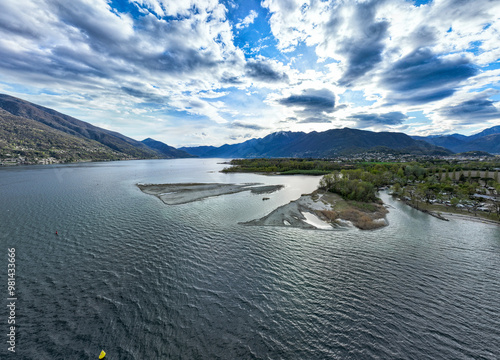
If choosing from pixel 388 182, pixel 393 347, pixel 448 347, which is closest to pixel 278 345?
pixel 393 347

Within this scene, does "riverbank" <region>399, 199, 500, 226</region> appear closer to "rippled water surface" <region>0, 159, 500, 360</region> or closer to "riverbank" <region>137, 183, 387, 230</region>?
"rippled water surface" <region>0, 159, 500, 360</region>

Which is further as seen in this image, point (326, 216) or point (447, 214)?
point (447, 214)

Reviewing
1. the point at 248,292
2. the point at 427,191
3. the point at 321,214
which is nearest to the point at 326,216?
the point at 321,214

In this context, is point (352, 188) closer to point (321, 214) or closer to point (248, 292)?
point (321, 214)

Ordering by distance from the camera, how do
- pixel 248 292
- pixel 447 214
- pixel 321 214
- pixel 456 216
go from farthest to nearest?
pixel 447 214 < pixel 456 216 < pixel 321 214 < pixel 248 292

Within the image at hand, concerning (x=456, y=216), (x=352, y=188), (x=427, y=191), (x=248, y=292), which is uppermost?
(x=427, y=191)

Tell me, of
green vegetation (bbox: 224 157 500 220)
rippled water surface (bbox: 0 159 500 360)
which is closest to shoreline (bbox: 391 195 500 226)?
green vegetation (bbox: 224 157 500 220)

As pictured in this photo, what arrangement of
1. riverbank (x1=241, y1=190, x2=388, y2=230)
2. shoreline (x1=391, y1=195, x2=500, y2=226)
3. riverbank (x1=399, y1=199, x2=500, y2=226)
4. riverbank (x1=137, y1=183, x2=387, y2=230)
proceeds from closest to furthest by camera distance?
riverbank (x1=241, y1=190, x2=388, y2=230), riverbank (x1=137, y1=183, x2=387, y2=230), shoreline (x1=391, y1=195, x2=500, y2=226), riverbank (x1=399, y1=199, x2=500, y2=226)

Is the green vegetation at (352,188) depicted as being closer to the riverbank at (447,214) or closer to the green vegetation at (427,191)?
Result: the green vegetation at (427,191)

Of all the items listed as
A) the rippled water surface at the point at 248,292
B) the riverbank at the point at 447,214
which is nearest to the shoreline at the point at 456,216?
the riverbank at the point at 447,214
